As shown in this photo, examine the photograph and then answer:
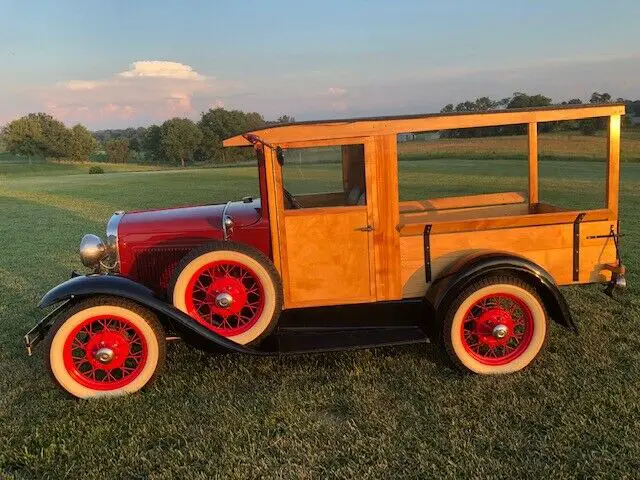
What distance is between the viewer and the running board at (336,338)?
412 cm

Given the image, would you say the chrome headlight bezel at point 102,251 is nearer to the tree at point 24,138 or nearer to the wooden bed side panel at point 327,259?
the wooden bed side panel at point 327,259

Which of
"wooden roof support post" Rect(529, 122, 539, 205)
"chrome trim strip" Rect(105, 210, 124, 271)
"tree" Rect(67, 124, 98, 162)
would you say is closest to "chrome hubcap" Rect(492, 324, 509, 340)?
"wooden roof support post" Rect(529, 122, 539, 205)

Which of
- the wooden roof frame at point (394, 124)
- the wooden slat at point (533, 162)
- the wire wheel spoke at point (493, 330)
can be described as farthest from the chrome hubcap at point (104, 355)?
the wooden slat at point (533, 162)

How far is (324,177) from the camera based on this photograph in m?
4.57

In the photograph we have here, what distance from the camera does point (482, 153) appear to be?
4629 millimetres

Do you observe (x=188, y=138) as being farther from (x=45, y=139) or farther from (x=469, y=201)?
(x=469, y=201)

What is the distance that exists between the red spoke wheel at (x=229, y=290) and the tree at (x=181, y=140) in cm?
6604

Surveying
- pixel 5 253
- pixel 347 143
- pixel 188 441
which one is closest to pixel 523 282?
pixel 347 143

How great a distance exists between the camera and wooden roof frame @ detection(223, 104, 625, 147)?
13.5 feet

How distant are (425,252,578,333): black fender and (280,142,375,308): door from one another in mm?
577

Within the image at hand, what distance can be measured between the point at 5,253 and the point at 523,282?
9701 millimetres

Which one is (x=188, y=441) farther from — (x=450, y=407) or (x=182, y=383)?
(x=450, y=407)

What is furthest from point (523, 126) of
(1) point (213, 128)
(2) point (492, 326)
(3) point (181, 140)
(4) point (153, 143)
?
(4) point (153, 143)

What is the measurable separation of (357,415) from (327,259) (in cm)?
125
